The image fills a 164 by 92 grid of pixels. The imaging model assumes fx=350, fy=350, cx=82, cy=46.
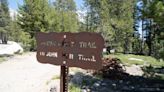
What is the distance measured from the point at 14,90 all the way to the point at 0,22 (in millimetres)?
80003

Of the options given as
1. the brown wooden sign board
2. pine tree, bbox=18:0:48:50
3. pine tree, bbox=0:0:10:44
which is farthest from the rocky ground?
pine tree, bbox=0:0:10:44

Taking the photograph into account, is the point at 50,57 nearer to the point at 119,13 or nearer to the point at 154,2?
the point at 154,2

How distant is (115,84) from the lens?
16031 mm

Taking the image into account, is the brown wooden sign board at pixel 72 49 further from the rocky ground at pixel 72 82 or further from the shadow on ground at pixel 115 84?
the shadow on ground at pixel 115 84

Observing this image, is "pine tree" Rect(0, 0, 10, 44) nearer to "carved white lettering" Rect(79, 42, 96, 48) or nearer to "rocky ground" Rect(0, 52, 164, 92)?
"rocky ground" Rect(0, 52, 164, 92)

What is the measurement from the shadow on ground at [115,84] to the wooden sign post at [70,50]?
5.33m

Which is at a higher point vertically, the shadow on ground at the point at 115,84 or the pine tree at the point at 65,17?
the pine tree at the point at 65,17

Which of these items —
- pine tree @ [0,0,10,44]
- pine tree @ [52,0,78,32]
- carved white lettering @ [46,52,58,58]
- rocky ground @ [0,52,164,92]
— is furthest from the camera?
pine tree @ [0,0,10,44]

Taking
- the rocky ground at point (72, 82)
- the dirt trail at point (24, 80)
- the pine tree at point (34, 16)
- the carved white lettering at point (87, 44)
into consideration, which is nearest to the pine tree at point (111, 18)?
the pine tree at point (34, 16)

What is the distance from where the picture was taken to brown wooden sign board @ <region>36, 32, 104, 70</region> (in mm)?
6295

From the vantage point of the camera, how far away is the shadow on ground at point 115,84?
13.9 meters

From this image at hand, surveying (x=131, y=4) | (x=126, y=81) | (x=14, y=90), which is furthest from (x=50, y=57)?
(x=131, y=4)

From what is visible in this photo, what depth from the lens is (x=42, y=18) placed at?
36344 mm

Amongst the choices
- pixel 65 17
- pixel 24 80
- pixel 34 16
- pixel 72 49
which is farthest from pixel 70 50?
pixel 65 17
